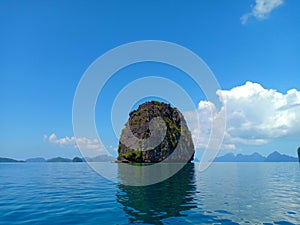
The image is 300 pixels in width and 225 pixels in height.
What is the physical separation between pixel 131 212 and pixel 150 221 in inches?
115

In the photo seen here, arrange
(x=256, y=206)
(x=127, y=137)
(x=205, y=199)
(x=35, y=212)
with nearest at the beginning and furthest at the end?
(x=35, y=212) < (x=256, y=206) < (x=205, y=199) < (x=127, y=137)

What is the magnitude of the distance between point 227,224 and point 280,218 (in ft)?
14.9

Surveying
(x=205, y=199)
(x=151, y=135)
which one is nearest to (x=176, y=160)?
(x=151, y=135)

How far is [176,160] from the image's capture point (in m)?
178

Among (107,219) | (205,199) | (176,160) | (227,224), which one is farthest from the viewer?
(176,160)

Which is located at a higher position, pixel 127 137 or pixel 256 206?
pixel 127 137

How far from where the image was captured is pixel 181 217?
1677cm

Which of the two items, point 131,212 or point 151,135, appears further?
point 151,135

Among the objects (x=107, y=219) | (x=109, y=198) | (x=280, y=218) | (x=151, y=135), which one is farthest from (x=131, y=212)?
(x=151, y=135)

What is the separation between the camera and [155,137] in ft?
600

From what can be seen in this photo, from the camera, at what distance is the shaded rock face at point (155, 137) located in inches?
6629

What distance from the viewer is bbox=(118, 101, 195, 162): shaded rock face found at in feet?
552

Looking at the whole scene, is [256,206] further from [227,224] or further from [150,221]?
[150,221]

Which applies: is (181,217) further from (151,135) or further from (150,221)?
(151,135)
